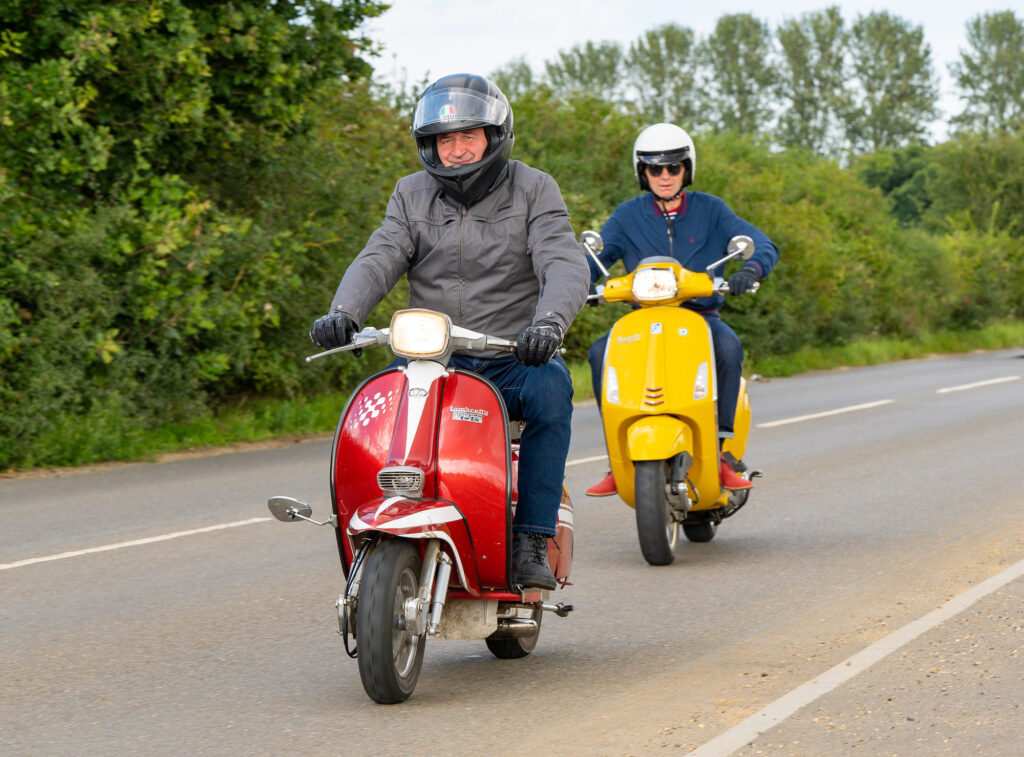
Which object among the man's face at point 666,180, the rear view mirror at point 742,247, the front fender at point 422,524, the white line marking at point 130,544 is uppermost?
the man's face at point 666,180

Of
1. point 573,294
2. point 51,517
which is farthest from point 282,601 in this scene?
point 51,517

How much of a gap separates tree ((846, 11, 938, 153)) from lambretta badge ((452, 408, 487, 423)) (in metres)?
75.9

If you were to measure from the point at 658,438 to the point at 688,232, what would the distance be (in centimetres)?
133

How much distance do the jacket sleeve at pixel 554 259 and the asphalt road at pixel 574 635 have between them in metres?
1.35

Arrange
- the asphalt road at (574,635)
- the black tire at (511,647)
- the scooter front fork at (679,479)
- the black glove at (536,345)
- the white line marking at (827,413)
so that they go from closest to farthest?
the asphalt road at (574,635) → the black glove at (536,345) → the black tire at (511,647) → the scooter front fork at (679,479) → the white line marking at (827,413)

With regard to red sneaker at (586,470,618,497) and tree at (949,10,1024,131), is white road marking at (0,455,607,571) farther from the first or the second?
tree at (949,10,1024,131)

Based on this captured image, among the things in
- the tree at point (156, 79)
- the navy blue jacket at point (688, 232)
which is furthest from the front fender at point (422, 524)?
the tree at point (156, 79)

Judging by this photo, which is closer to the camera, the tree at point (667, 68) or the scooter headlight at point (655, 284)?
the scooter headlight at point (655, 284)

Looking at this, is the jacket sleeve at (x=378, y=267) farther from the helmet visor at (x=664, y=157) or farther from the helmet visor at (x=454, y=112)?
the helmet visor at (x=664, y=157)

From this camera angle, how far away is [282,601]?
7074 mm

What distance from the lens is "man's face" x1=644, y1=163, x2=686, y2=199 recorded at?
8.27 metres

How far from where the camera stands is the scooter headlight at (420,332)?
16.3ft

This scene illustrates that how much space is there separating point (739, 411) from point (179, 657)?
3724 millimetres

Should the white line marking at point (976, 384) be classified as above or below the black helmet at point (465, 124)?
below
